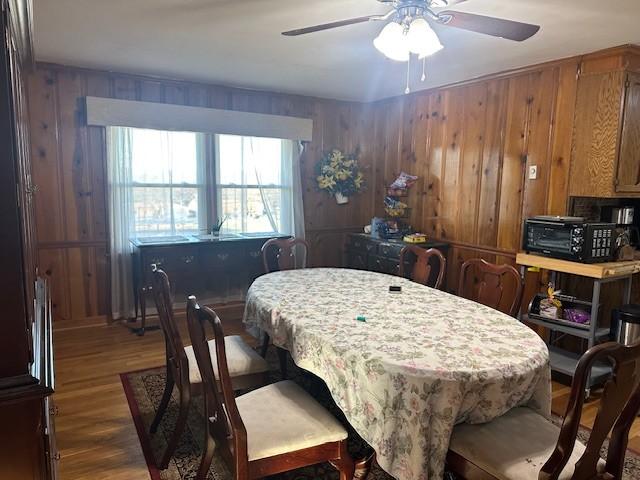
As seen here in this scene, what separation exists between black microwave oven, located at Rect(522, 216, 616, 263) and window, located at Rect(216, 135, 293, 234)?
2506 millimetres

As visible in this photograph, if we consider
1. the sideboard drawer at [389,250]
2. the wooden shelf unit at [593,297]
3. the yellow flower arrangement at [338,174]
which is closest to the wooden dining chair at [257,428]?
the wooden shelf unit at [593,297]

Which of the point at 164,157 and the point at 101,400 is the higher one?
the point at 164,157

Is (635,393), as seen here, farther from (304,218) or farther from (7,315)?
(304,218)

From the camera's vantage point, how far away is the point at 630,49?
292cm

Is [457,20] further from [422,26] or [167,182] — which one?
[167,182]

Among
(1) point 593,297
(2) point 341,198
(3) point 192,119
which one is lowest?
(1) point 593,297

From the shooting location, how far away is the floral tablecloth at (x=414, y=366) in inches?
59.2

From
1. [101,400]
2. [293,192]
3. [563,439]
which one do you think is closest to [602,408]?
[563,439]

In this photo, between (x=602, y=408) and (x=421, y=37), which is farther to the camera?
(x=421, y=37)

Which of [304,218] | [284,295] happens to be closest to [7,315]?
[284,295]

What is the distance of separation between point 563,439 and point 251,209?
3.75 metres

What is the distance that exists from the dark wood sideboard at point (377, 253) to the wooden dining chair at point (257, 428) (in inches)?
90.5

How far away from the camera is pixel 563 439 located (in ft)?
4.31

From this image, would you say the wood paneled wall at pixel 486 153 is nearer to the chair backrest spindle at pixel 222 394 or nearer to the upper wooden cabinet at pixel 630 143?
the upper wooden cabinet at pixel 630 143
